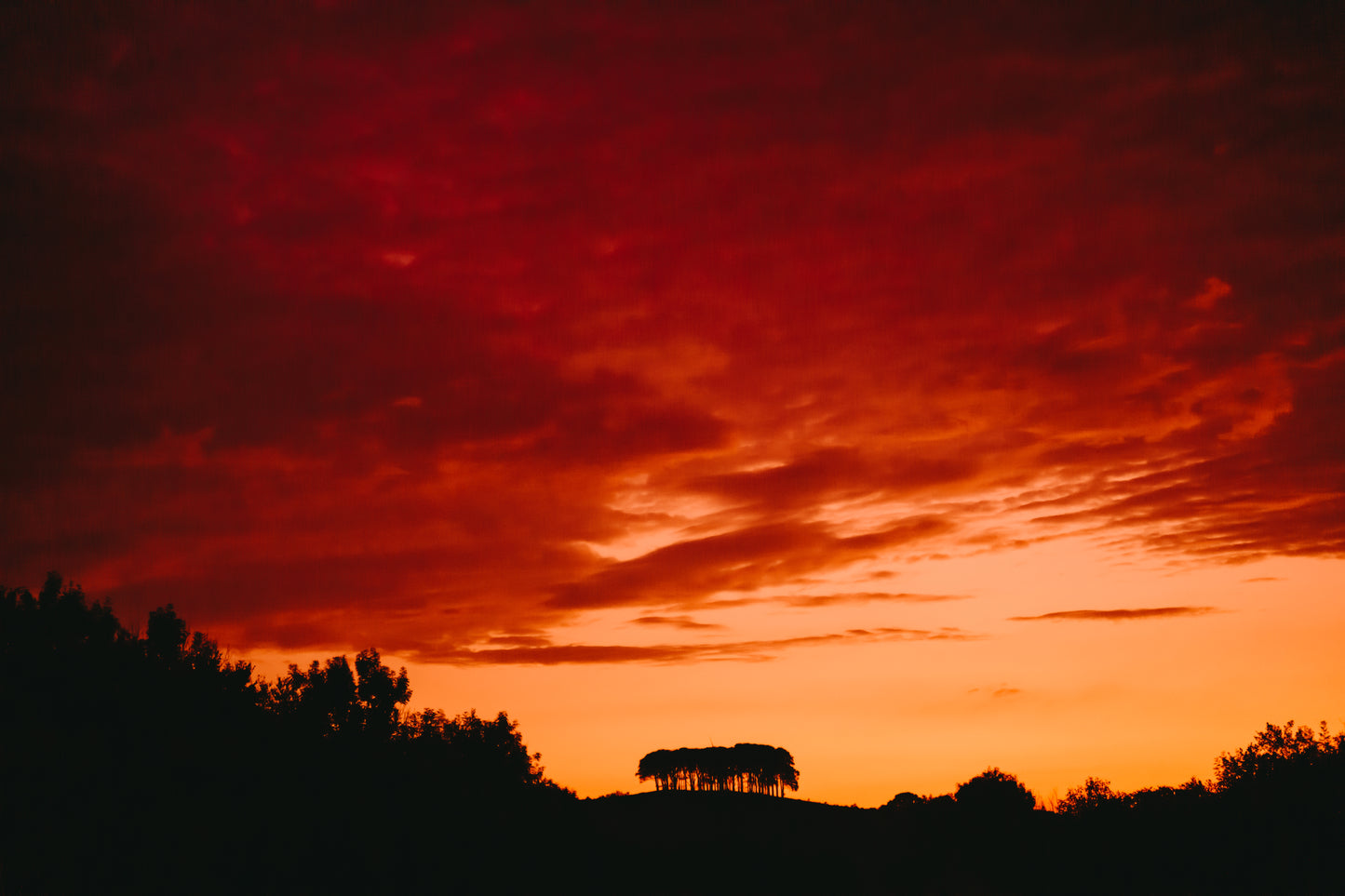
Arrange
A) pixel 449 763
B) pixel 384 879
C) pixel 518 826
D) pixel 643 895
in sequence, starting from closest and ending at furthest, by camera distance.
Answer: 1. pixel 384 879
2. pixel 518 826
3. pixel 643 895
4. pixel 449 763

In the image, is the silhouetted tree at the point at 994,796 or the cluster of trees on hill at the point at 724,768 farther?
the cluster of trees on hill at the point at 724,768

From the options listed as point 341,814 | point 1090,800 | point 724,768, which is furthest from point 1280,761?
point 724,768

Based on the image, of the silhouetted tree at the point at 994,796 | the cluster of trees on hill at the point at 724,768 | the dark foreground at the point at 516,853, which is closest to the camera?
the dark foreground at the point at 516,853

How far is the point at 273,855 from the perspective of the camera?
131 feet

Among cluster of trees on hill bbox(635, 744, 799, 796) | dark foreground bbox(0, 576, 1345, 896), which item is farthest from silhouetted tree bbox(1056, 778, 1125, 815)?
cluster of trees on hill bbox(635, 744, 799, 796)

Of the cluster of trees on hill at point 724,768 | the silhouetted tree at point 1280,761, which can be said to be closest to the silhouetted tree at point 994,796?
the silhouetted tree at point 1280,761

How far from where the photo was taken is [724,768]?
168m

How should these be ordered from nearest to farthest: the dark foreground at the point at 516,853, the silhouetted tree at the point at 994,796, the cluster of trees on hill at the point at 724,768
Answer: the dark foreground at the point at 516,853 < the silhouetted tree at the point at 994,796 < the cluster of trees on hill at the point at 724,768

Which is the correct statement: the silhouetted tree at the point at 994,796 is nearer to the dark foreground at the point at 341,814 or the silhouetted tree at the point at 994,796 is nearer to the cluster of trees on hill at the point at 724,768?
the dark foreground at the point at 341,814

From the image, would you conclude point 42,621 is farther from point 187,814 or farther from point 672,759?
point 672,759

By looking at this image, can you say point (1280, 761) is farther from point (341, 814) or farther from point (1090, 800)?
point (341, 814)

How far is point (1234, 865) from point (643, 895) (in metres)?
33.8

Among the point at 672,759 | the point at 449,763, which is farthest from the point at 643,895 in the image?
the point at 672,759

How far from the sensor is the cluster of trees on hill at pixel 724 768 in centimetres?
16800
